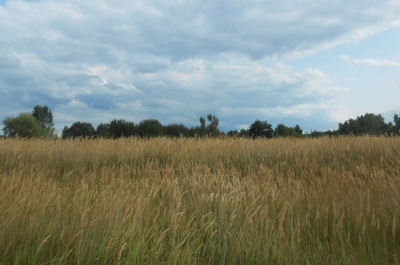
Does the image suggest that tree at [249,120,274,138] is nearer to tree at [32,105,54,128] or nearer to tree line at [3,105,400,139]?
tree line at [3,105,400,139]

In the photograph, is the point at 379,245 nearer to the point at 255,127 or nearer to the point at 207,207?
the point at 207,207

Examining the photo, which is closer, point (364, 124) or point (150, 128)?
point (364, 124)

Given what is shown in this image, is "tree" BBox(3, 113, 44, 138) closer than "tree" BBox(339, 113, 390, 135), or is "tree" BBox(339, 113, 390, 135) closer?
"tree" BBox(339, 113, 390, 135)

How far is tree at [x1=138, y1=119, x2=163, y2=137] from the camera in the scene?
134ft

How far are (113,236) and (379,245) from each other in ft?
8.18

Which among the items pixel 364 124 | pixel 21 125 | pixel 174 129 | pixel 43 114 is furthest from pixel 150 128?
pixel 43 114

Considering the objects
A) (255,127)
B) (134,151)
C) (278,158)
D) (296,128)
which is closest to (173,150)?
(134,151)

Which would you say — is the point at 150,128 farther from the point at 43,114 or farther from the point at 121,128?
the point at 43,114

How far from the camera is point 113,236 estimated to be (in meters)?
2.95

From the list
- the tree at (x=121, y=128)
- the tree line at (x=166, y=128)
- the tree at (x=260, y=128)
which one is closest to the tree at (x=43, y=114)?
the tree line at (x=166, y=128)

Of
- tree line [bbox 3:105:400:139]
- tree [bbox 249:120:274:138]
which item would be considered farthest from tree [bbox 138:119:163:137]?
tree [bbox 249:120:274:138]

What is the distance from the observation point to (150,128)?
41188mm

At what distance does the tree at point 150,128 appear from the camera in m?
40.8

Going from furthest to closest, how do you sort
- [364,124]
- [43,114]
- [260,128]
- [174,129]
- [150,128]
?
[43,114], [174,129], [150,128], [364,124], [260,128]
